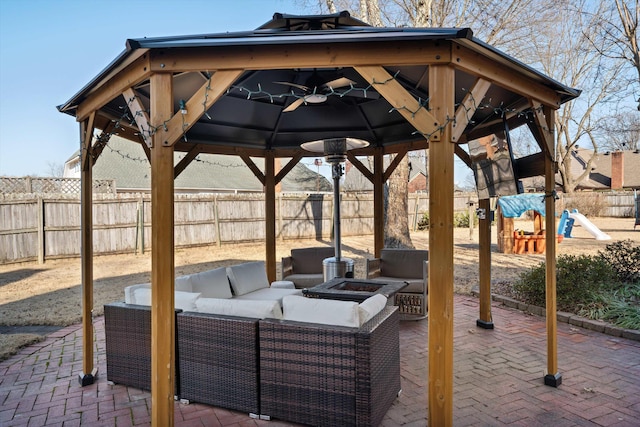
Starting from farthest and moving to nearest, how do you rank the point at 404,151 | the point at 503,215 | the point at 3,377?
the point at 503,215
the point at 404,151
the point at 3,377

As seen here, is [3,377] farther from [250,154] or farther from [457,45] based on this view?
[457,45]

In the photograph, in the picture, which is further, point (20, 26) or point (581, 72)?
point (581, 72)

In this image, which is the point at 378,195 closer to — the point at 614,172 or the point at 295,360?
the point at 295,360

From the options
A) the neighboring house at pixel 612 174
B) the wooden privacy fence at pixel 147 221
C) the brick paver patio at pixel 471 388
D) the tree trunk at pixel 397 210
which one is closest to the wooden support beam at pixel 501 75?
the brick paver patio at pixel 471 388

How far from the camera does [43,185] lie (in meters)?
11.0

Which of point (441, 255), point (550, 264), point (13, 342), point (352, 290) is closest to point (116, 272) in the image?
point (13, 342)

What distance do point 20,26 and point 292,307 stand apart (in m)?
11.5

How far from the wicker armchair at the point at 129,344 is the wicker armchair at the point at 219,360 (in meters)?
0.18

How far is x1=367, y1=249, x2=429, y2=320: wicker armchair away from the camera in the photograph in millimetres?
4941

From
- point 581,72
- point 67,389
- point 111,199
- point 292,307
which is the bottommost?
point 67,389

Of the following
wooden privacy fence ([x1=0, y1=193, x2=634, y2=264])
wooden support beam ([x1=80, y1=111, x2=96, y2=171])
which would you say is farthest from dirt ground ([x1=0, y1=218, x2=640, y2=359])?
wooden support beam ([x1=80, y1=111, x2=96, y2=171])

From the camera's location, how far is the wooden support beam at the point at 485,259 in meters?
4.57

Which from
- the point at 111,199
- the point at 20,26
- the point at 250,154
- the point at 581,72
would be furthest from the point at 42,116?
the point at 581,72

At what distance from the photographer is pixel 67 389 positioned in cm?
327
